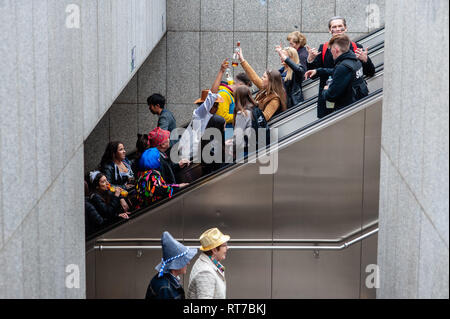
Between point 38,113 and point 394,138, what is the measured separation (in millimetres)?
2414

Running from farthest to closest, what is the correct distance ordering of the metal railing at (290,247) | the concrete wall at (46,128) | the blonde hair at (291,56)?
the blonde hair at (291,56)
the metal railing at (290,247)
the concrete wall at (46,128)

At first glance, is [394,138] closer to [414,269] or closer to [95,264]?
[414,269]

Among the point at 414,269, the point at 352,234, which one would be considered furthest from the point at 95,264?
the point at 414,269

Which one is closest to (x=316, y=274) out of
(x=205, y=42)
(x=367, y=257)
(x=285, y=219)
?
(x=367, y=257)

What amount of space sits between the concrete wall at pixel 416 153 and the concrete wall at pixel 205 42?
6.88 meters

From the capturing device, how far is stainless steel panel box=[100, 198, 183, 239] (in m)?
7.82

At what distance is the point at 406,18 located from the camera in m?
4.37

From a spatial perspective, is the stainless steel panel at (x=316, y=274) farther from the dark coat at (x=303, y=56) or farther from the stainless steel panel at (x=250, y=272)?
the dark coat at (x=303, y=56)

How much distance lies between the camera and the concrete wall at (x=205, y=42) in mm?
12266

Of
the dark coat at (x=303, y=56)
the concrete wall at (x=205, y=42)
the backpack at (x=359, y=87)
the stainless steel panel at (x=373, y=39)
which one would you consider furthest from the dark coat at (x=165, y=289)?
the concrete wall at (x=205, y=42)

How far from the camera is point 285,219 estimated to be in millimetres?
7902

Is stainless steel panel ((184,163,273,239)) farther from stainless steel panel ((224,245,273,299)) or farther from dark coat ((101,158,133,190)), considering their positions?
dark coat ((101,158,133,190))

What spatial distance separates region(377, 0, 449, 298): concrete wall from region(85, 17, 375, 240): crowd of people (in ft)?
7.88

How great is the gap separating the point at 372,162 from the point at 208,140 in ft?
6.08
